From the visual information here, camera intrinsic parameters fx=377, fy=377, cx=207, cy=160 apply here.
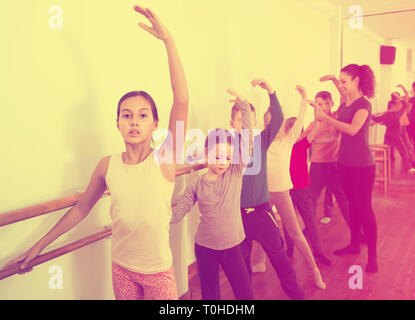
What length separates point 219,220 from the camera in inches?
72.3

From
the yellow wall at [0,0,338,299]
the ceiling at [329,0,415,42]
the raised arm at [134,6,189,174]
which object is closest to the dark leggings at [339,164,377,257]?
the yellow wall at [0,0,338,299]

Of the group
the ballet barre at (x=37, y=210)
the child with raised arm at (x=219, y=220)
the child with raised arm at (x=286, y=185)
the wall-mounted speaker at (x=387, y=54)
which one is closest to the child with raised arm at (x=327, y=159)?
the child with raised arm at (x=286, y=185)

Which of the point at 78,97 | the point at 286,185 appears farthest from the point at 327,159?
the point at 78,97

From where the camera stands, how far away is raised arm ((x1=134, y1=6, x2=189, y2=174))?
1312mm

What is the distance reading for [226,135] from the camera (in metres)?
1.94

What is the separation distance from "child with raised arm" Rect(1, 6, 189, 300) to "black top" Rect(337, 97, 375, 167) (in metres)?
1.82

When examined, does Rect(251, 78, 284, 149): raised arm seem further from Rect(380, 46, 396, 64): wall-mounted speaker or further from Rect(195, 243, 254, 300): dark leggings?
Rect(380, 46, 396, 64): wall-mounted speaker

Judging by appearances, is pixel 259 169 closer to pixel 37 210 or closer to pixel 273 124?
pixel 273 124

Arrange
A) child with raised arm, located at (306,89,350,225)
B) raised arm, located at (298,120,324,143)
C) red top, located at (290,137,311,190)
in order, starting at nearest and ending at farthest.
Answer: red top, located at (290,137,311,190) < raised arm, located at (298,120,324,143) < child with raised arm, located at (306,89,350,225)

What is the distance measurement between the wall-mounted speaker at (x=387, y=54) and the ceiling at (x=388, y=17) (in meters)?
0.27

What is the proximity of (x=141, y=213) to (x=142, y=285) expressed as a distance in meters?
0.29

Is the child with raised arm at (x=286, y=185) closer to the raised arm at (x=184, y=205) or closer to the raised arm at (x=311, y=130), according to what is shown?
the raised arm at (x=311, y=130)
